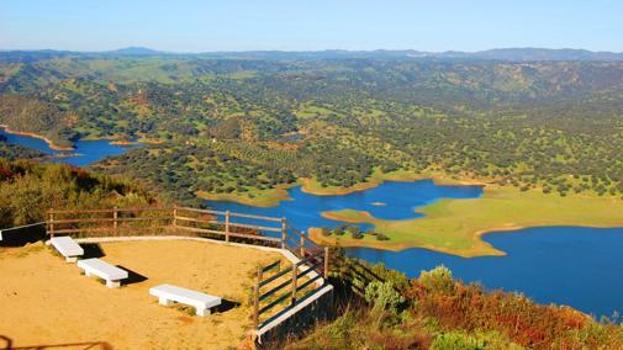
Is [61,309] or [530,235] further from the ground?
[61,309]

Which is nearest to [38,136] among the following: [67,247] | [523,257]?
[523,257]

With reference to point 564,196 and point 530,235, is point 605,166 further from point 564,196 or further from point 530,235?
point 530,235

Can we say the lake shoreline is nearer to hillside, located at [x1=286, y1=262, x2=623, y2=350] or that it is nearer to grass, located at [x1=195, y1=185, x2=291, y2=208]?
grass, located at [x1=195, y1=185, x2=291, y2=208]

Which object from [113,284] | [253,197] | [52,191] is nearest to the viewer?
[113,284]

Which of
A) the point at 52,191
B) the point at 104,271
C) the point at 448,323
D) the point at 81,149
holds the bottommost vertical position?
the point at 81,149

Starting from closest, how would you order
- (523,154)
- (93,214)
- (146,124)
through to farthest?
(93,214)
(523,154)
(146,124)

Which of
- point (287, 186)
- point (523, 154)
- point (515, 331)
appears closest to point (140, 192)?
point (515, 331)

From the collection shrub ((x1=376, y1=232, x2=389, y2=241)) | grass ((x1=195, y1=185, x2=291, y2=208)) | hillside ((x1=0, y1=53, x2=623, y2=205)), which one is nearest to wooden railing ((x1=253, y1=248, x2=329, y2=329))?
shrub ((x1=376, y1=232, x2=389, y2=241))

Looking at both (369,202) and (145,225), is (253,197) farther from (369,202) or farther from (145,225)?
(145,225)
